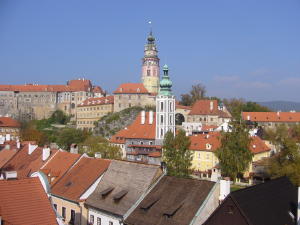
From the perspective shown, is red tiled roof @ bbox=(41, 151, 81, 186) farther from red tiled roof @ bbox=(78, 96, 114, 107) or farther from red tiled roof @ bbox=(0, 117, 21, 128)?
red tiled roof @ bbox=(78, 96, 114, 107)

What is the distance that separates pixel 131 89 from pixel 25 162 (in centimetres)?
8041

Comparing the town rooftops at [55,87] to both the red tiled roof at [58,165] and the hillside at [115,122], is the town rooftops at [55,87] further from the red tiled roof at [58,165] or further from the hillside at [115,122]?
the red tiled roof at [58,165]

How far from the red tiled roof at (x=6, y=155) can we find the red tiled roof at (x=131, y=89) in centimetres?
7515

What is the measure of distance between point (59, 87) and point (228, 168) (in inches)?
3910

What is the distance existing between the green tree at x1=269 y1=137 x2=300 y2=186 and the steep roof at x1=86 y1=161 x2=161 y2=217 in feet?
52.1

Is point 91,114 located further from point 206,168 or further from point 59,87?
point 206,168

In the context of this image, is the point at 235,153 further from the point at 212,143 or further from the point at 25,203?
the point at 25,203

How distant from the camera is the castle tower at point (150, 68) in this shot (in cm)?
12050

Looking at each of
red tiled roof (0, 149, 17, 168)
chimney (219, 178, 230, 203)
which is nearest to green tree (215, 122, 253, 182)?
red tiled roof (0, 149, 17, 168)

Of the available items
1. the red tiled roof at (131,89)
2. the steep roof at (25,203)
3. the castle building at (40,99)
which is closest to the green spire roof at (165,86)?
the red tiled roof at (131,89)

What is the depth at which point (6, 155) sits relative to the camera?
35.6 metres

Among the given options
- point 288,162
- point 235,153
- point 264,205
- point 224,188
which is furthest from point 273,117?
point 264,205

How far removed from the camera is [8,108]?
12975 cm

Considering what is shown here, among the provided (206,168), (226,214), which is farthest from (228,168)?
(226,214)
